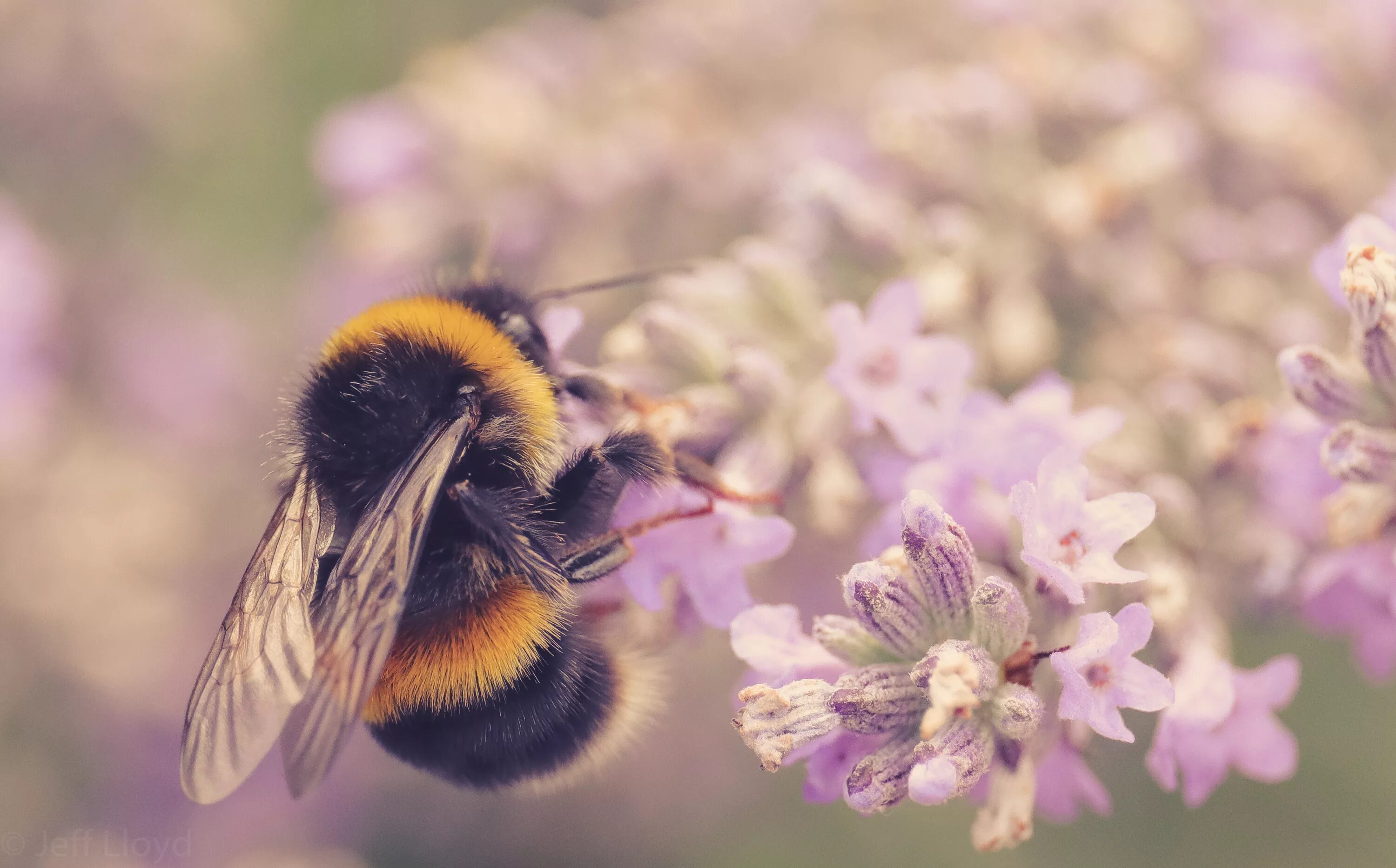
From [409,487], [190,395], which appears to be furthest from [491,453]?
[190,395]

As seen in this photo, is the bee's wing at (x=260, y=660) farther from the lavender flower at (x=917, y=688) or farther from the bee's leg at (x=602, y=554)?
the lavender flower at (x=917, y=688)

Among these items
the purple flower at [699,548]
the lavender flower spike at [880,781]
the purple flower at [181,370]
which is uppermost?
the lavender flower spike at [880,781]

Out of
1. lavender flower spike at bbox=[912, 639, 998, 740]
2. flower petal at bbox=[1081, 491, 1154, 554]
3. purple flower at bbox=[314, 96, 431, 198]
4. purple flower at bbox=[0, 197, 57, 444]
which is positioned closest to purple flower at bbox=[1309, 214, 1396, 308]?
flower petal at bbox=[1081, 491, 1154, 554]

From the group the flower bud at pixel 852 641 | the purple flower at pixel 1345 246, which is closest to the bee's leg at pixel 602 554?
the flower bud at pixel 852 641

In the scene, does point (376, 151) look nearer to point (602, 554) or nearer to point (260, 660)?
point (602, 554)

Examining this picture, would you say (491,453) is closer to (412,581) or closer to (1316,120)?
(412,581)

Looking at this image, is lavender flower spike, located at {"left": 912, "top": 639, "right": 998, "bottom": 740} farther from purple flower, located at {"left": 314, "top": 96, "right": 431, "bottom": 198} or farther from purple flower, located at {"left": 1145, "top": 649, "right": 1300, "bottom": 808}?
purple flower, located at {"left": 314, "top": 96, "right": 431, "bottom": 198}
